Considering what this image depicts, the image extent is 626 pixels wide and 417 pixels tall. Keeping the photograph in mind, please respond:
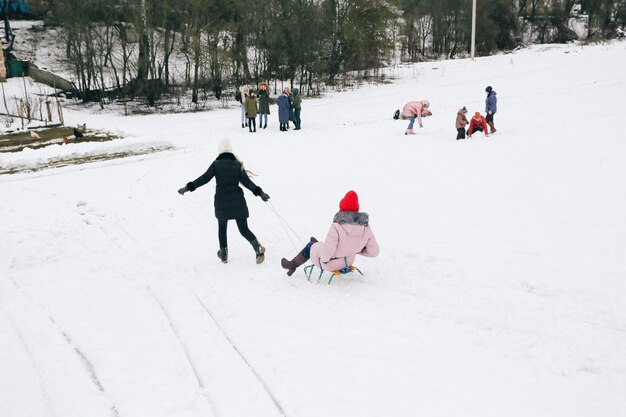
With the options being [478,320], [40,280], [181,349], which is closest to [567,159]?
[478,320]

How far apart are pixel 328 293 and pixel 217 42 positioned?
24292 millimetres

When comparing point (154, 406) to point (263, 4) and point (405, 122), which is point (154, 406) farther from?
point (263, 4)

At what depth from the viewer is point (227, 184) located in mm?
6324

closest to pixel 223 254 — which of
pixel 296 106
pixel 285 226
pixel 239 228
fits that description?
pixel 239 228

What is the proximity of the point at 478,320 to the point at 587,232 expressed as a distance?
339 centimetres

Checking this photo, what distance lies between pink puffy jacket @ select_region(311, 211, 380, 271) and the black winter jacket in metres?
1.28

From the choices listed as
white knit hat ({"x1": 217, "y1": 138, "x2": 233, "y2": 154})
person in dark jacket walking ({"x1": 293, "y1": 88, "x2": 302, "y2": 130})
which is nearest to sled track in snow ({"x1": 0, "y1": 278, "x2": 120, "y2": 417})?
white knit hat ({"x1": 217, "y1": 138, "x2": 233, "y2": 154})

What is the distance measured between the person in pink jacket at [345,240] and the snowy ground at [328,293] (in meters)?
0.42

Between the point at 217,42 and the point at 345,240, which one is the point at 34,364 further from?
the point at 217,42

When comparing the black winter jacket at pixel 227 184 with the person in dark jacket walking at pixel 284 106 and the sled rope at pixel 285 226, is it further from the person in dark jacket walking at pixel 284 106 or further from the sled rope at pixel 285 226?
the person in dark jacket walking at pixel 284 106

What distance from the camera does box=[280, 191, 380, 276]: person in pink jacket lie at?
542cm

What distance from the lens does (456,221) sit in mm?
8141

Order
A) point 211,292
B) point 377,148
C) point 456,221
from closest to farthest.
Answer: point 211,292 < point 456,221 < point 377,148

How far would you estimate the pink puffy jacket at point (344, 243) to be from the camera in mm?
5434
